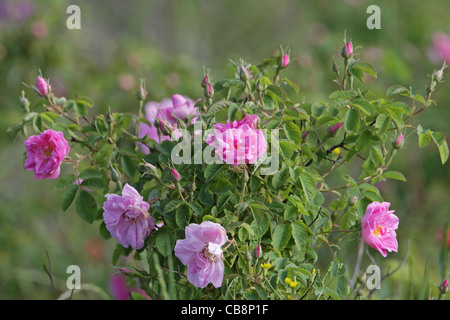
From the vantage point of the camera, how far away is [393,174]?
1132 millimetres

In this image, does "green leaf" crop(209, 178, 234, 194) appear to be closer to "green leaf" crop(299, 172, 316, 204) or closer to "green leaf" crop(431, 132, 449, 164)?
"green leaf" crop(299, 172, 316, 204)

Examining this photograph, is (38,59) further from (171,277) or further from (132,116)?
(171,277)

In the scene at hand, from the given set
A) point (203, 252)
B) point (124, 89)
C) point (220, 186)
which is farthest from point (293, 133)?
point (124, 89)

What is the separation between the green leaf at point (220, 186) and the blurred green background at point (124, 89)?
929 mm

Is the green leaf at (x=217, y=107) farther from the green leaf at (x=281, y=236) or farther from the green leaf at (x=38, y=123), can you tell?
the green leaf at (x=38, y=123)

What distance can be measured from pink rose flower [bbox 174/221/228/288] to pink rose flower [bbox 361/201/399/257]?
0.28m

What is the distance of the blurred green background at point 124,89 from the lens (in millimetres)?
2463

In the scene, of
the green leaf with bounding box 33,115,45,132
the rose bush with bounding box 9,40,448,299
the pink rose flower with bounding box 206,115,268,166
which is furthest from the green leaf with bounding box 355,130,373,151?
the green leaf with bounding box 33,115,45,132

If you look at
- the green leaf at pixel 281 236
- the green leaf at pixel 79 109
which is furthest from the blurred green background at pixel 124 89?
the green leaf at pixel 79 109

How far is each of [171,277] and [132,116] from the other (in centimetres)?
36

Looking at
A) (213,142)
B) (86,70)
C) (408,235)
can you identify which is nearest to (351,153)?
(213,142)

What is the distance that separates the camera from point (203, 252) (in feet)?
3.18

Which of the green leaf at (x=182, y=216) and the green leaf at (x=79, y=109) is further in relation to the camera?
the green leaf at (x=79, y=109)

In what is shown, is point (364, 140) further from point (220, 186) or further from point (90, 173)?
point (90, 173)
